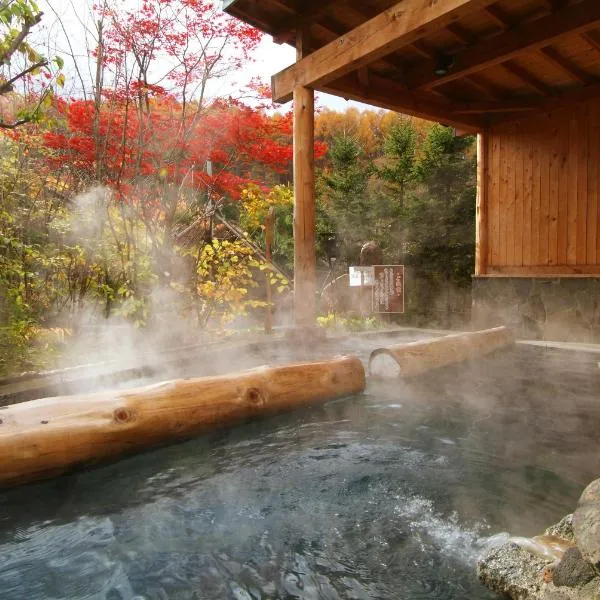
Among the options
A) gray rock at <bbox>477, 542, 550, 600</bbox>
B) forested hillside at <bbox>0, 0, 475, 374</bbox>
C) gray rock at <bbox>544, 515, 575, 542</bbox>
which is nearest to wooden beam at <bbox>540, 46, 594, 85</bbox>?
forested hillside at <bbox>0, 0, 475, 374</bbox>

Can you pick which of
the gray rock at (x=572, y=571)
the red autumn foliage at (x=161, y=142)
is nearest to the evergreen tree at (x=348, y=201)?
the red autumn foliage at (x=161, y=142)

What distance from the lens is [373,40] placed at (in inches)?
169

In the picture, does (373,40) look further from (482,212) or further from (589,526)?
(589,526)

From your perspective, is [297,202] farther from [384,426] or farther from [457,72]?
[384,426]

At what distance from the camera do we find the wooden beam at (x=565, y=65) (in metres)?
5.32

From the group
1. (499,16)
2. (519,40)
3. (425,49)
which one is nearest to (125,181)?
(425,49)

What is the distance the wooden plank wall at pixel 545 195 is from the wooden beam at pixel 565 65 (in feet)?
1.05

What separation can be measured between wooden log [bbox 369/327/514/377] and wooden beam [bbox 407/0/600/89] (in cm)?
297

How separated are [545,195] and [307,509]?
5.97 meters

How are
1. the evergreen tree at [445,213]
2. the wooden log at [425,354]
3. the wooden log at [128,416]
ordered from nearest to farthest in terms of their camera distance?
the wooden log at [128,416] → the wooden log at [425,354] → the evergreen tree at [445,213]

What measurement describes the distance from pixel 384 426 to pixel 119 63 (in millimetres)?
4959

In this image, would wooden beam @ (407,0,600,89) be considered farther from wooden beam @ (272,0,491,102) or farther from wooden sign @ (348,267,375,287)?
wooden sign @ (348,267,375,287)

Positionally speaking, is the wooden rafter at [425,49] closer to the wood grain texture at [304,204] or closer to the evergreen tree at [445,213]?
the wood grain texture at [304,204]

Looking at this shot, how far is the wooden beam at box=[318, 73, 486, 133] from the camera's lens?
18.0 ft
